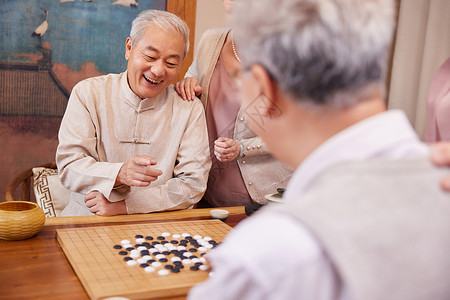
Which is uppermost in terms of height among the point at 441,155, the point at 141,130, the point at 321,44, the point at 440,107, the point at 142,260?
the point at 321,44

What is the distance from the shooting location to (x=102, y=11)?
3527 millimetres

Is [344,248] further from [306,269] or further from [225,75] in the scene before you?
[225,75]

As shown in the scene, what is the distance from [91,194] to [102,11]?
1.91 m

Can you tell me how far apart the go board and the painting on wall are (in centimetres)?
204

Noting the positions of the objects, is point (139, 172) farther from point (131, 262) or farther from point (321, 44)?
point (321, 44)

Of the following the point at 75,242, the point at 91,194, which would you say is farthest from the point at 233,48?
the point at 75,242

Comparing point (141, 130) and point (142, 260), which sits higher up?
point (141, 130)

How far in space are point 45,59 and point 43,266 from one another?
2.39 metres

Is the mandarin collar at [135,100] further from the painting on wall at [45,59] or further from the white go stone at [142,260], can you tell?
the painting on wall at [45,59]

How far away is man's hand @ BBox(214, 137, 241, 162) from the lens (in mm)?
2270

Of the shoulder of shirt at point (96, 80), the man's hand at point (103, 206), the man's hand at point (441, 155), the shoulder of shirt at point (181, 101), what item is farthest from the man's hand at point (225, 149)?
the man's hand at point (441, 155)

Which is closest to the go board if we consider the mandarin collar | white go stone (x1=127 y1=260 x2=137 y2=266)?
white go stone (x1=127 y1=260 x2=137 y2=266)

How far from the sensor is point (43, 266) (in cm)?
142

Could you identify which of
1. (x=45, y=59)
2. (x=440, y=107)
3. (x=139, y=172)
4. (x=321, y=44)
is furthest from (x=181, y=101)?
(x=321, y=44)
